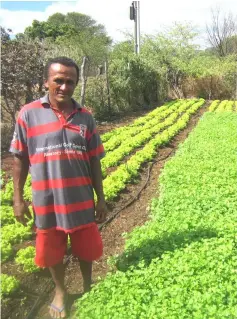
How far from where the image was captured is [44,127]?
3016 mm

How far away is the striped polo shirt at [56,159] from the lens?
3.03 meters

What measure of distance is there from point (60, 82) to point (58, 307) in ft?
7.12

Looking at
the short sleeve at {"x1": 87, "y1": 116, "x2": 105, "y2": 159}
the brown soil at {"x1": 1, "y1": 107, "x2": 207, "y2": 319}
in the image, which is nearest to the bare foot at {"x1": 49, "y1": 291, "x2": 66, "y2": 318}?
the brown soil at {"x1": 1, "y1": 107, "x2": 207, "y2": 319}

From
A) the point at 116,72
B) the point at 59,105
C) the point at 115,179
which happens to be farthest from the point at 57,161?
the point at 116,72

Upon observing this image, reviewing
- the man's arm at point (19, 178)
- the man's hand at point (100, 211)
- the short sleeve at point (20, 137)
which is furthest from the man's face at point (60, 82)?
the man's hand at point (100, 211)

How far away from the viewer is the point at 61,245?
10.9ft

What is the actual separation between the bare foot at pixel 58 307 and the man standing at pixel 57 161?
1.38 feet

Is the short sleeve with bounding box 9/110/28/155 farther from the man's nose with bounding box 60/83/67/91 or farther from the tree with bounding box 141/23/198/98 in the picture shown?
the tree with bounding box 141/23/198/98

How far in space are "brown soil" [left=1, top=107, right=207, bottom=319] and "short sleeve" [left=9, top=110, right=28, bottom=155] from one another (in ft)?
5.42

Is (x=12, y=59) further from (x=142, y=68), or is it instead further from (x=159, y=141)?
(x=142, y=68)

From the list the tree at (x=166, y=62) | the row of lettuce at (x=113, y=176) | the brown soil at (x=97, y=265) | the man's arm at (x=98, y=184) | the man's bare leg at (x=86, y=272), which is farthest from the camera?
the tree at (x=166, y=62)

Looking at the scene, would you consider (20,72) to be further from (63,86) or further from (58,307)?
(58,307)

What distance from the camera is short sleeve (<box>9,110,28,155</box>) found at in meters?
3.02

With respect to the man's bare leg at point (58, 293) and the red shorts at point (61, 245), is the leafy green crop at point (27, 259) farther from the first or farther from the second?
the red shorts at point (61, 245)
